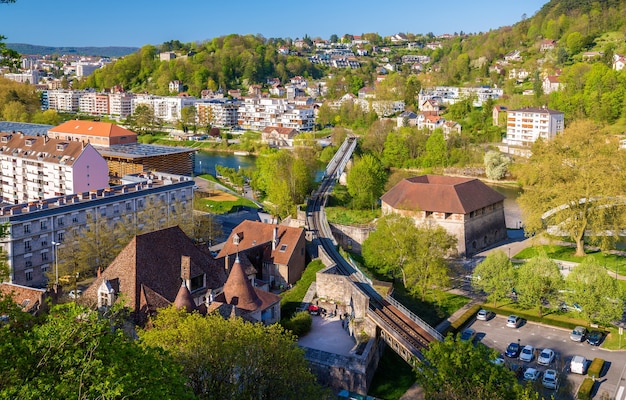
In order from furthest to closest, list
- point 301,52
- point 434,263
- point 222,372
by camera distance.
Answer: point 301,52
point 434,263
point 222,372

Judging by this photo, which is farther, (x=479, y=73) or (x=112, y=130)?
(x=479, y=73)

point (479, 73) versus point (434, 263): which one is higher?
point (479, 73)

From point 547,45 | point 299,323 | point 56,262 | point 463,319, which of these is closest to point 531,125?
point 547,45

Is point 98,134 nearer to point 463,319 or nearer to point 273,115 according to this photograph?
point 463,319

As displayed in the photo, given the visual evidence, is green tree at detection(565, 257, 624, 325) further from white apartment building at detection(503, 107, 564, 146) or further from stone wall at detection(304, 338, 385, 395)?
white apartment building at detection(503, 107, 564, 146)

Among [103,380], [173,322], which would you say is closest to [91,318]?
[103,380]

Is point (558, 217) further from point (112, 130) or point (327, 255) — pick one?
point (112, 130)

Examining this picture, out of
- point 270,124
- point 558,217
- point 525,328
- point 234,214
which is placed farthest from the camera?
point 270,124

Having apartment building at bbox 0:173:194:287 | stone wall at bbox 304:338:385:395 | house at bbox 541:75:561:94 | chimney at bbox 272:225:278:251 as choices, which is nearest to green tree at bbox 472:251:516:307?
stone wall at bbox 304:338:385:395

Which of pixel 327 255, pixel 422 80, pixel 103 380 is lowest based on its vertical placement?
pixel 327 255
